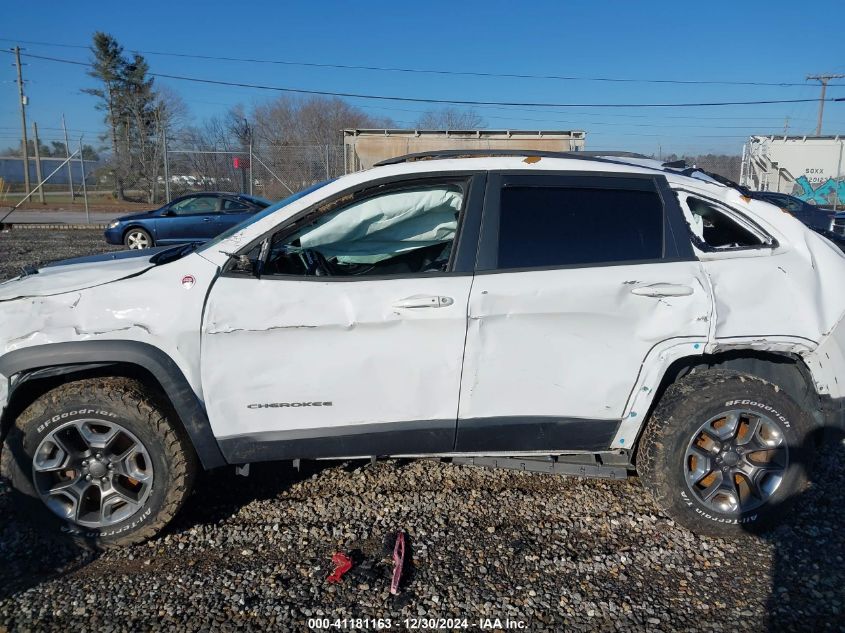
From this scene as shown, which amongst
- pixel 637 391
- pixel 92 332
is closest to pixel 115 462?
pixel 92 332

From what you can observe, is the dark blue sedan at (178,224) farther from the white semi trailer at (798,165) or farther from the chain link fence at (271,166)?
the white semi trailer at (798,165)

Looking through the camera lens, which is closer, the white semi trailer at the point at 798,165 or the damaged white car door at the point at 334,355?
the damaged white car door at the point at 334,355

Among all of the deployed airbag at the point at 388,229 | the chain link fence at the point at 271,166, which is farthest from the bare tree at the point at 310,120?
A: the deployed airbag at the point at 388,229

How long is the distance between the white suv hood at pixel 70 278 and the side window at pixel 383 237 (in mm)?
826

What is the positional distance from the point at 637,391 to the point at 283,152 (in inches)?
791

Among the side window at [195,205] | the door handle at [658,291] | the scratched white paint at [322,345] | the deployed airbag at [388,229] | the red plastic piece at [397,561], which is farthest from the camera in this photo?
the side window at [195,205]

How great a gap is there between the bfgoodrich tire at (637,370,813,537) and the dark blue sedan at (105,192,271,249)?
1275 centimetres

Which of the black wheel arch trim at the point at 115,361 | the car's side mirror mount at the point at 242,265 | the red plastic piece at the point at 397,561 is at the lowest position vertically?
the red plastic piece at the point at 397,561

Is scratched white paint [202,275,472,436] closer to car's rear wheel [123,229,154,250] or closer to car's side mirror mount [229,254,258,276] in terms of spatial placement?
car's side mirror mount [229,254,258,276]

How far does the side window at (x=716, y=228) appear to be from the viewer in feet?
10.3

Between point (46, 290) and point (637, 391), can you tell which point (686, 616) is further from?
point (46, 290)

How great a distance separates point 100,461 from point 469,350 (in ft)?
6.24

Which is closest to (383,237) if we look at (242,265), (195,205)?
(242,265)

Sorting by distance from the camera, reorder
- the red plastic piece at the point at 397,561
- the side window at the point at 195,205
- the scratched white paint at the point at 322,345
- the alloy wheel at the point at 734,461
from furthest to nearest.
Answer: the side window at the point at 195,205, the alloy wheel at the point at 734,461, the scratched white paint at the point at 322,345, the red plastic piece at the point at 397,561
